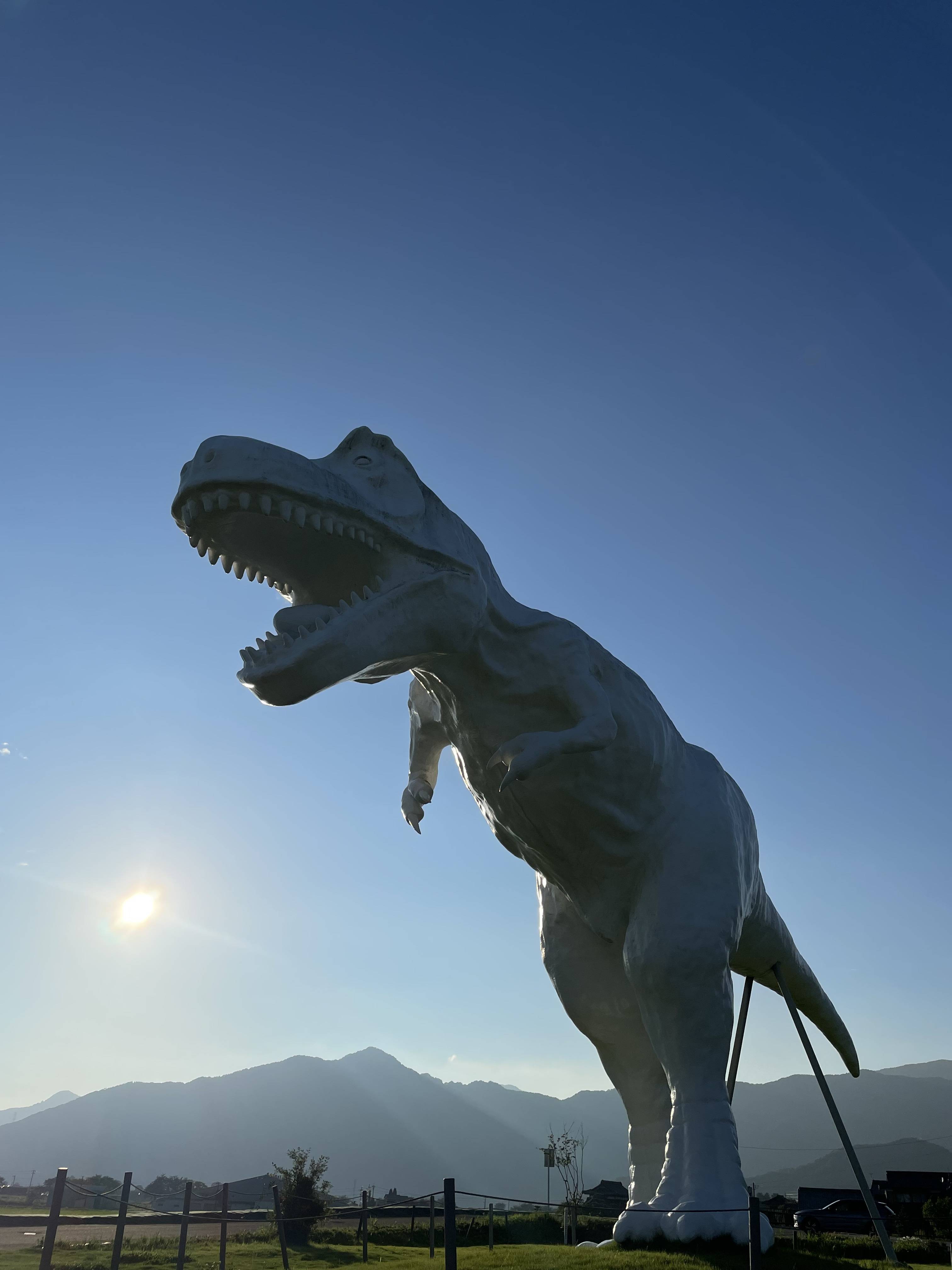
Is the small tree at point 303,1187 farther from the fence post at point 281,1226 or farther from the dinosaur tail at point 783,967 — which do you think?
the dinosaur tail at point 783,967

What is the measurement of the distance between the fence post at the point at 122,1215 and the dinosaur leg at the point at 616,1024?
3.77 meters

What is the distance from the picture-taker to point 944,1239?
18.6m

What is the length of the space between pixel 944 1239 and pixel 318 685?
20765 millimetres

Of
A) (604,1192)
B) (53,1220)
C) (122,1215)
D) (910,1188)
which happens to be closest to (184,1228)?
(122,1215)

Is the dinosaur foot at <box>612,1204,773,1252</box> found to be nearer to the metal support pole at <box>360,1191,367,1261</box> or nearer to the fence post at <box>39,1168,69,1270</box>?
the metal support pole at <box>360,1191,367,1261</box>

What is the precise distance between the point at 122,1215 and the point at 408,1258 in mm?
2560

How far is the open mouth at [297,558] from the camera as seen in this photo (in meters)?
4.65

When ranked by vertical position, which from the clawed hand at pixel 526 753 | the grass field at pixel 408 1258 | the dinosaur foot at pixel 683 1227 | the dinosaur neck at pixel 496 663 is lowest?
the grass field at pixel 408 1258

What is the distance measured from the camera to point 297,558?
5160 millimetres

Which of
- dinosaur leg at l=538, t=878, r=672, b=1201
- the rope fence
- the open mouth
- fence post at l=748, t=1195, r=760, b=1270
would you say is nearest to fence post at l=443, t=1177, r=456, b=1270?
the rope fence

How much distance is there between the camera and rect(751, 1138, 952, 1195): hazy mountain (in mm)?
147388

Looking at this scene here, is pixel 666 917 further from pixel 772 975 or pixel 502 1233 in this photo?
pixel 502 1233

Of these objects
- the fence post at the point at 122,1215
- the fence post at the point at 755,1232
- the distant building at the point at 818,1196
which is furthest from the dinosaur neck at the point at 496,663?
the distant building at the point at 818,1196

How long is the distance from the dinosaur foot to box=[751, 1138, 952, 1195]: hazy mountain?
152619mm
